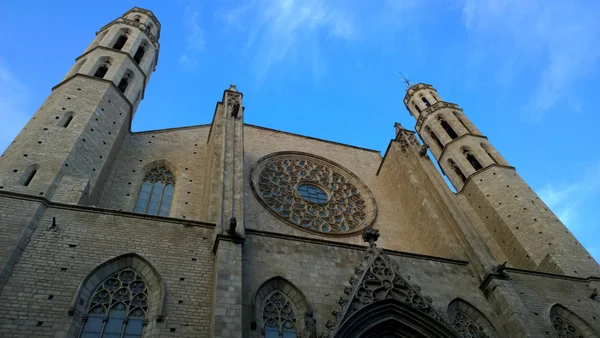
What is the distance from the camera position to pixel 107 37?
617 inches

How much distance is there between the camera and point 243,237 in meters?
8.37

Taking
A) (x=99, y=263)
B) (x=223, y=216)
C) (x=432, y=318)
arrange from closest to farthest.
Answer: (x=99, y=263)
(x=432, y=318)
(x=223, y=216)

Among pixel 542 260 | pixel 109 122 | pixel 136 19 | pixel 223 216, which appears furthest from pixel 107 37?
pixel 542 260

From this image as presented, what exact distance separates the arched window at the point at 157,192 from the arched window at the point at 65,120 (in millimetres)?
2540

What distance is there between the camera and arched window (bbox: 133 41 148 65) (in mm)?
16453

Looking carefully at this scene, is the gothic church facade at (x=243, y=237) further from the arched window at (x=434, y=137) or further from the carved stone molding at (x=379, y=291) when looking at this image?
the arched window at (x=434, y=137)

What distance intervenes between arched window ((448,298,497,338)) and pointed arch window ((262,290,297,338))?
3.21 meters

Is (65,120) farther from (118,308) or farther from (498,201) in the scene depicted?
(498,201)

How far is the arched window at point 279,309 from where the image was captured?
768 cm

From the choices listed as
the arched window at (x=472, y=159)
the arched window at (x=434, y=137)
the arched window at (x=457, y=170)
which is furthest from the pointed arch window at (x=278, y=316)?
the arched window at (x=434, y=137)

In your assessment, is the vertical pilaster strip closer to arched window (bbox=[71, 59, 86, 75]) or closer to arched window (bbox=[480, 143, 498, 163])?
arched window (bbox=[71, 59, 86, 75])

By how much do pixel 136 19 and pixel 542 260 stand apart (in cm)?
1720

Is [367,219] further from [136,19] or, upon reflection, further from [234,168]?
[136,19]

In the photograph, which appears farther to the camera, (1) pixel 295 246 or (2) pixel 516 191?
(2) pixel 516 191
